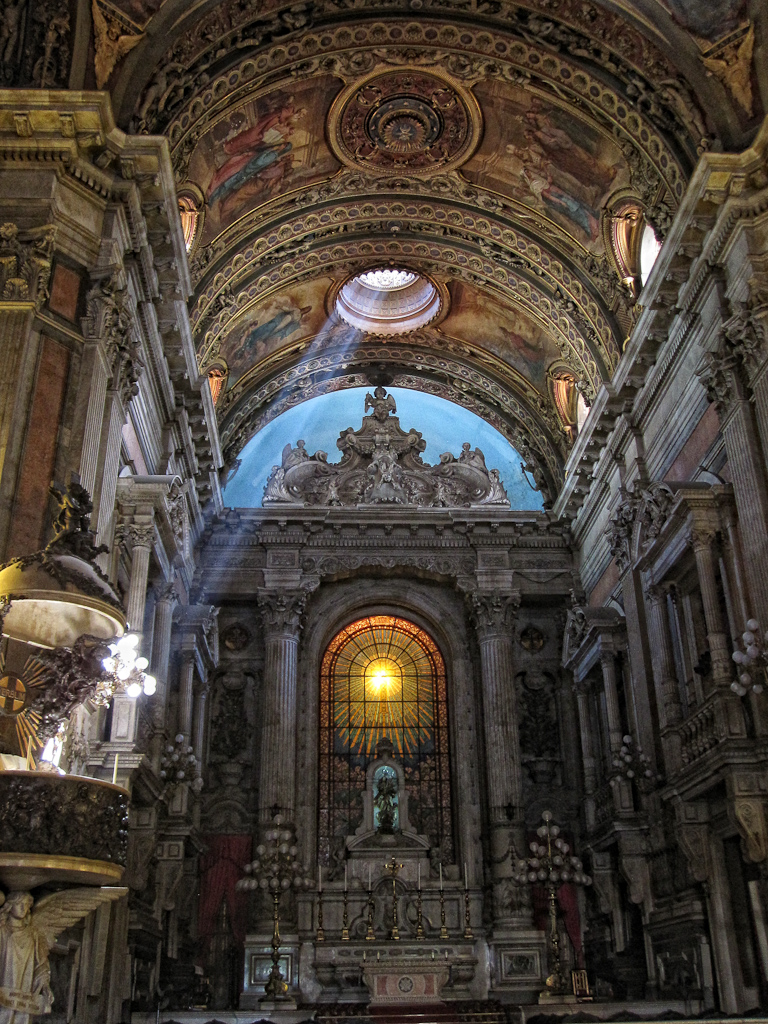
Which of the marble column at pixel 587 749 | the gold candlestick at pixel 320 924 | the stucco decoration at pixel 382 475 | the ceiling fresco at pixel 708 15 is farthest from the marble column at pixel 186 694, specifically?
the ceiling fresco at pixel 708 15

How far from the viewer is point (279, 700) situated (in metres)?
20.4

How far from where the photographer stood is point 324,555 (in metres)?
22.1

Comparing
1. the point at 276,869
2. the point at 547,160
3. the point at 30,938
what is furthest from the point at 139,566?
the point at 547,160

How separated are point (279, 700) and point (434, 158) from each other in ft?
35.5

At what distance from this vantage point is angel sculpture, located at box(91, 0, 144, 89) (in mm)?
14031

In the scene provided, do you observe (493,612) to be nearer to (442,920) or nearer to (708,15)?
(442,920)

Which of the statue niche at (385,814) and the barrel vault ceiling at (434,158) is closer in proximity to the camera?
the barrel vault ceiling at (434,158)

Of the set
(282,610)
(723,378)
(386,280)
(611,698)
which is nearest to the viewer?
(723,378)

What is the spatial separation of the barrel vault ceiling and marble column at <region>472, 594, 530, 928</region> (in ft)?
13.0

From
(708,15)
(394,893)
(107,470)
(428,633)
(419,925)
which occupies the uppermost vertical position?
(708,15)

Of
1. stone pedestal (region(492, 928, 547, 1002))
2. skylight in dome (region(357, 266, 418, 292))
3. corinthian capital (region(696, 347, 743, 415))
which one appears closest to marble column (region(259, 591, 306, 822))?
stone pedestal (region(492, 928, 547, 1002))

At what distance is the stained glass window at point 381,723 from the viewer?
811 inches

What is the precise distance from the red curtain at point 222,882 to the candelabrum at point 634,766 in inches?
289

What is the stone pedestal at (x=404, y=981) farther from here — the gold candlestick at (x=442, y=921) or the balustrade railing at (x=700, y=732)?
the balustrade railing at (x=700, y=732)
